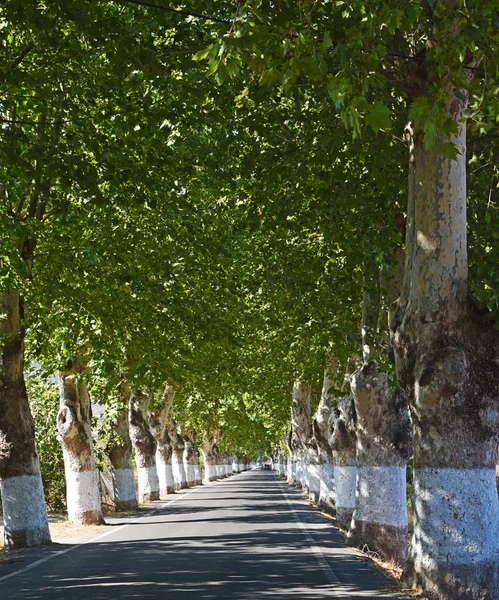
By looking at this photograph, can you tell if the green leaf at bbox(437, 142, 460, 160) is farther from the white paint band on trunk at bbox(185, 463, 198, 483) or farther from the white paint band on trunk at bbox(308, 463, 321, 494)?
the white paint band on trunk at bbox(185, 463, 198, 483)

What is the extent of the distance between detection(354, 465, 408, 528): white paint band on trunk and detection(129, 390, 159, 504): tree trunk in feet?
64.4

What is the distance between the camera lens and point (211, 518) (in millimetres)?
27375

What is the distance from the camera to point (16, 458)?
717 inches

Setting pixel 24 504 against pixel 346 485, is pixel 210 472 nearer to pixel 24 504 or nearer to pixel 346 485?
pixel 346 485

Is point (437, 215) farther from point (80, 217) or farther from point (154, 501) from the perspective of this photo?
point (154, 501)

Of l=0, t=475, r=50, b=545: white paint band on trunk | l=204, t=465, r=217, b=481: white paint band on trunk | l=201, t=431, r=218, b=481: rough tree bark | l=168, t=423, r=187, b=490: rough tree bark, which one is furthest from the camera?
l=204, t=465, r=217, b=481: white paint band on trunk

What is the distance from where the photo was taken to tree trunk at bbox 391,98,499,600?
10195 mm

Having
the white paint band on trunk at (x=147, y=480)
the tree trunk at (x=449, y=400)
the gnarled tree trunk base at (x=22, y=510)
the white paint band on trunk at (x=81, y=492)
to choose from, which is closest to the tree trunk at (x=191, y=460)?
the white paint band on trunk at (x=147, y=480)

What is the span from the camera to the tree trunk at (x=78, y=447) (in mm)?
24375

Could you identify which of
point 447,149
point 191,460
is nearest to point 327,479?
point 447,149

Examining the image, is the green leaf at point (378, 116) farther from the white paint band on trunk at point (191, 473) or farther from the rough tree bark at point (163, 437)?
the white paint band on trunk at point (191, 473)

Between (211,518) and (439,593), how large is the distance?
58.1 ft

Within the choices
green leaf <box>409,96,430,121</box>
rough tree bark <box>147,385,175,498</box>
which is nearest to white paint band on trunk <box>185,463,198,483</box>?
rough tree bark <box>147,385,175,498</box>

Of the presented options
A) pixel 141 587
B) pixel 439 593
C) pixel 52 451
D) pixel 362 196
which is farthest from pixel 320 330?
pixel 52 451
